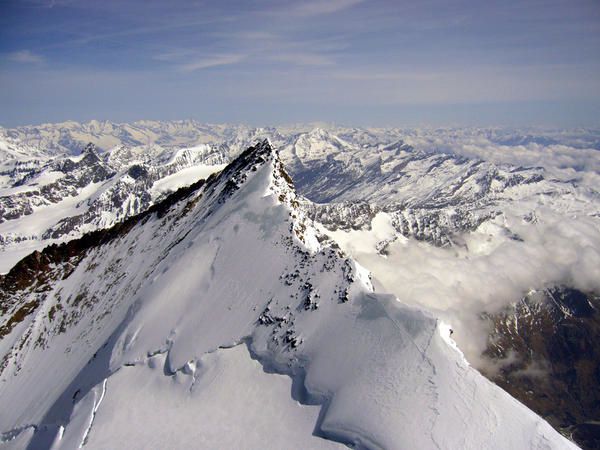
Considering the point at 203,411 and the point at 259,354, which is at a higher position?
the point at 259,354

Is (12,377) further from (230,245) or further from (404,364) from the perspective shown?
(404,364)

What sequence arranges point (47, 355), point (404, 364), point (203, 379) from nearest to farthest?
point (404, 364), point (203, 379), point (47, 355)

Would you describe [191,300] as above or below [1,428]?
above

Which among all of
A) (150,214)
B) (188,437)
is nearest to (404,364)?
Result: (188,437)

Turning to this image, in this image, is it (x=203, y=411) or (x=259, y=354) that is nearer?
(x=203, y=411)

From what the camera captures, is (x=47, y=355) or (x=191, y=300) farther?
(x=47, y=355)

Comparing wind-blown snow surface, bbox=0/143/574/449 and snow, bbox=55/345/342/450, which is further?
snow, bbox=55/345/342/450

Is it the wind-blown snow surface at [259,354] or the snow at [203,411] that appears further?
the snow at [203,411]

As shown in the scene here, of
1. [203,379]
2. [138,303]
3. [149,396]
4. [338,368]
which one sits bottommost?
[138,303]
